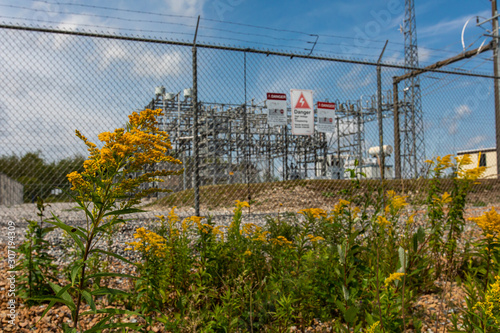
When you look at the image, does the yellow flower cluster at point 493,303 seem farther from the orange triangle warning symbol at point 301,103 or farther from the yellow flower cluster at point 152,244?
the orange triangle warning symbol at point 301,103

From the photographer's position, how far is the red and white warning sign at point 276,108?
18.2 ft

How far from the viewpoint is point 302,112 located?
566 centimetres

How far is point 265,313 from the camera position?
6.25ft

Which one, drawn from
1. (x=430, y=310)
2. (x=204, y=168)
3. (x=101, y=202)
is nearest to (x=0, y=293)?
(x=101, y=202)

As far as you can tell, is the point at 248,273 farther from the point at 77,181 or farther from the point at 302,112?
the point at 302,112

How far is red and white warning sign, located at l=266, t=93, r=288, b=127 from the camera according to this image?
18.2ft

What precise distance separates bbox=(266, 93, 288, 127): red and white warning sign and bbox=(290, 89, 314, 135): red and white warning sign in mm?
191

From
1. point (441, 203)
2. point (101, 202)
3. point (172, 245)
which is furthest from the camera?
point (441, 203)

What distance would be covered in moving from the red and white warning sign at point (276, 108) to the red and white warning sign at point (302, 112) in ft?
0.63

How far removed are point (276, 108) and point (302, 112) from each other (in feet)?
1.61

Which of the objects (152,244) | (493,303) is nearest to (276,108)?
(152,244)

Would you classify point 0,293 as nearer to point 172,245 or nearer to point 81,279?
point 172,245

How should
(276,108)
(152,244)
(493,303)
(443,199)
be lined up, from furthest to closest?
(276,108), (443,199), (152,244), (493,303)

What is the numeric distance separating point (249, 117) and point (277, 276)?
715 inches
